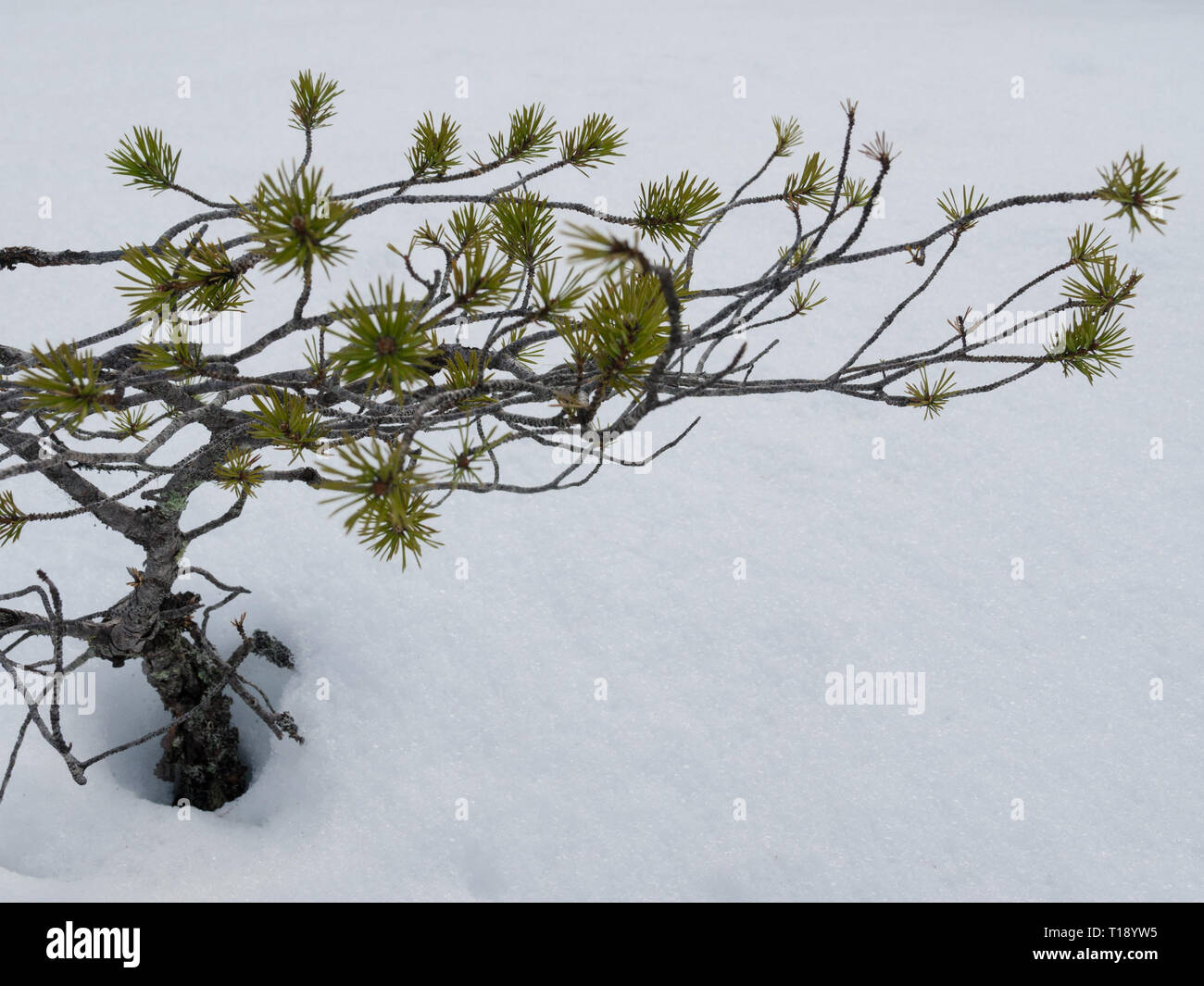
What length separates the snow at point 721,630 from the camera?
56.4 inches

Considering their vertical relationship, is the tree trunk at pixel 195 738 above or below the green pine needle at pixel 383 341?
below

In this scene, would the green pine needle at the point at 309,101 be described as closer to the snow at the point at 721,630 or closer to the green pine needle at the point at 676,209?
the green pine needle at the point at 676,209

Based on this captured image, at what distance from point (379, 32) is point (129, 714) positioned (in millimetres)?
3474

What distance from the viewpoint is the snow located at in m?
1.43

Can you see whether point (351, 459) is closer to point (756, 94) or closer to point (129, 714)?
point (129, 714)

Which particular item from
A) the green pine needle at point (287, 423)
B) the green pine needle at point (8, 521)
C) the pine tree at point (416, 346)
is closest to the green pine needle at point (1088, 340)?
the pine tree at point (416, 346)

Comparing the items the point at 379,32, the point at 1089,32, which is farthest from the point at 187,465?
the point at 1089,32

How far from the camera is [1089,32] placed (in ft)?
13.7

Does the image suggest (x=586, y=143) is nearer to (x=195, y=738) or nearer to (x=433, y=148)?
(x=433, y=148)

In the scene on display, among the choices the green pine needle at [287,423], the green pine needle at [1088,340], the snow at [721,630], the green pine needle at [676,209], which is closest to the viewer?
the green pine needle at [287,423]

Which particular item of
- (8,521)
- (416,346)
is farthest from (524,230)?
(8,521)

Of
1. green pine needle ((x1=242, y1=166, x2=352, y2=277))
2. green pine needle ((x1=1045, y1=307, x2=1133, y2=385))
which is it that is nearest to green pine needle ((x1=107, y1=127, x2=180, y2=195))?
green pine needle ((x1=242, y1=166, x2=352, y2=277))

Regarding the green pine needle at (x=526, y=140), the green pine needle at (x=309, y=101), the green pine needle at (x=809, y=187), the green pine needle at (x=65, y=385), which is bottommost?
the green pine needle at (x=65, y=385)

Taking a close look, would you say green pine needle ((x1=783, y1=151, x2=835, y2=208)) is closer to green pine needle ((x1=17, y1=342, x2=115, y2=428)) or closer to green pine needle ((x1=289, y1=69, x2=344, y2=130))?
green pine needle ((x1=289, y1=69, x2=344, y2=130))
